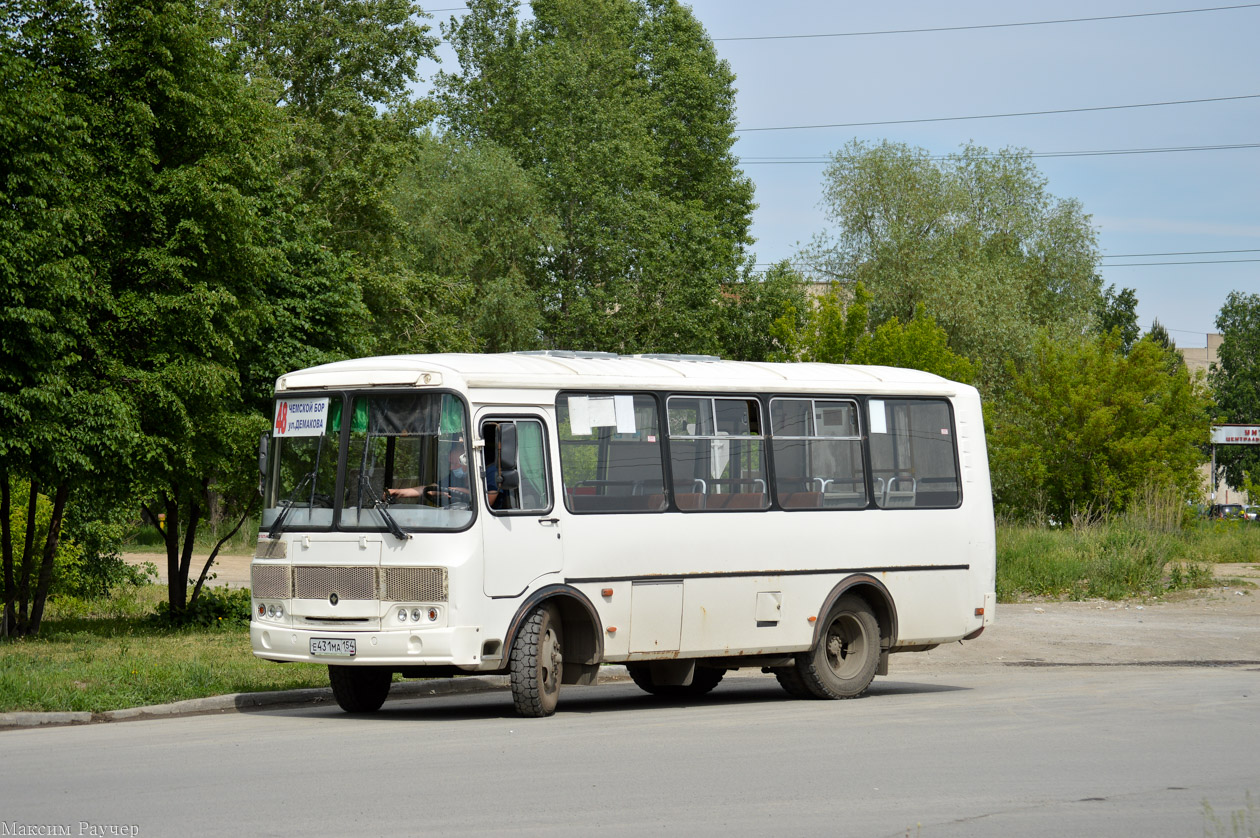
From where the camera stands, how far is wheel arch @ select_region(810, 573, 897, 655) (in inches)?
584

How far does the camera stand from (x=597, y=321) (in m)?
55.6

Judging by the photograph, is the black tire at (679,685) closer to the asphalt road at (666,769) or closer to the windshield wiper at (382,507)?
the asphalt road at (666,769)

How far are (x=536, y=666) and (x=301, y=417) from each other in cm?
304

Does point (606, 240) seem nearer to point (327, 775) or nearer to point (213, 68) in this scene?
point (213, 68)

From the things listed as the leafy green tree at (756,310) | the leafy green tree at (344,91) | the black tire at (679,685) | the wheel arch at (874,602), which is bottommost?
the black tire at (679,685)

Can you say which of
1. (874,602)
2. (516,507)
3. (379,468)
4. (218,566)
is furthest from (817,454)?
(218,566)

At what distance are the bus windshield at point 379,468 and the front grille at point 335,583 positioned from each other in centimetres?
37

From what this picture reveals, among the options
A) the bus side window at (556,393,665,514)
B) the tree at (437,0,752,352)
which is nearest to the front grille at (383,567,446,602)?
the bus side window at (556,393,665,514)

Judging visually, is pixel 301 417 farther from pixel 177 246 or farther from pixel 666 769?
pixel 177 246

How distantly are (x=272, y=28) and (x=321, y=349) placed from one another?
23020mm

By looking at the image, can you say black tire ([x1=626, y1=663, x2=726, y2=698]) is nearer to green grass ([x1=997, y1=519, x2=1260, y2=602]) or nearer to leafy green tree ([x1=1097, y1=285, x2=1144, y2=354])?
green grass ([x1=997, y1=519, x2=1260, y2=602])

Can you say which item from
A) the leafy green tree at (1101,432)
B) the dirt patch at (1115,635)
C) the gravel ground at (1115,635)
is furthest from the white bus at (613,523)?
the leafy green tree at (1101,432)

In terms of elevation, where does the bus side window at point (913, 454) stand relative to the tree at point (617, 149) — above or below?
below

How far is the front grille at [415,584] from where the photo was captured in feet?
40.6
